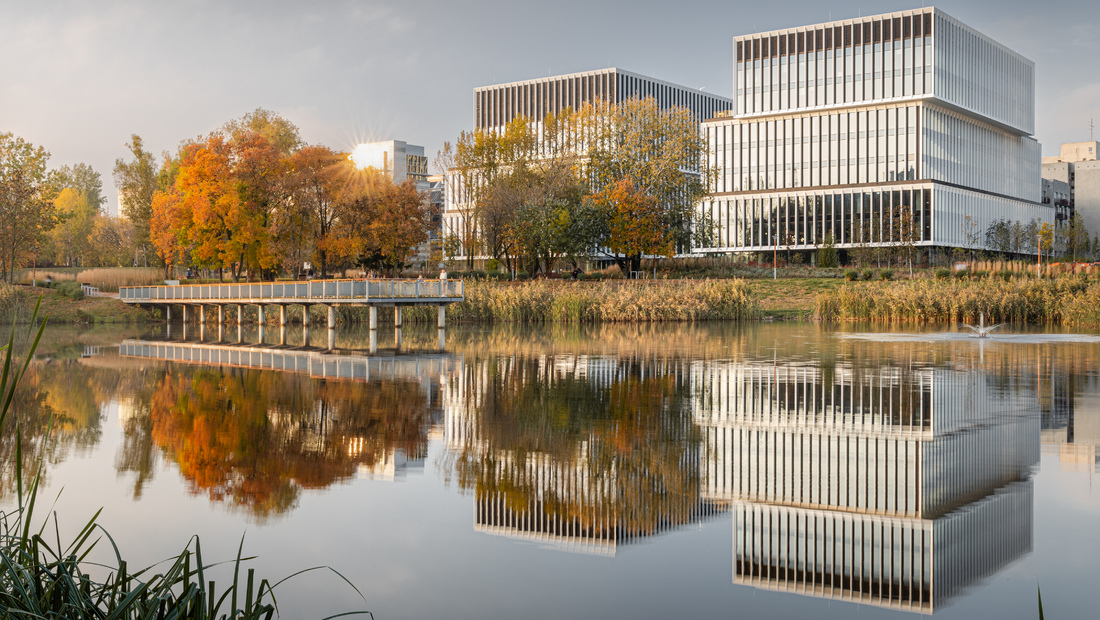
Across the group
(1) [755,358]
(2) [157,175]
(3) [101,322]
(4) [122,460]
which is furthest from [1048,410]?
(2) [157,175]

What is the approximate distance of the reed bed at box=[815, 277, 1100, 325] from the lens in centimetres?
3362

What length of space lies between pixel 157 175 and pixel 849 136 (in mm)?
58563

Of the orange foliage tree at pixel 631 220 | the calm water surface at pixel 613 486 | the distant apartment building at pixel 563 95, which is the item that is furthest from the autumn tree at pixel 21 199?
the distant apartment building at pixel 563 95

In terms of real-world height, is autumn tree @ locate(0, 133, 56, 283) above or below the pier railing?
above

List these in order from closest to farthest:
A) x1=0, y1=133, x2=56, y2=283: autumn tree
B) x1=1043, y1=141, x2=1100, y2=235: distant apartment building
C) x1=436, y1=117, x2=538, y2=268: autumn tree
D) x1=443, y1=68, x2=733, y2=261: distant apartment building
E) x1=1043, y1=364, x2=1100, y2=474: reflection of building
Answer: x1=1043, y1=364, x2=1100, y2=474: reflection of building
x1=0, y1=133, x2=56, y2=283: autumn tree
x1=436, y1=117, x2=538, y2=268: autumn tree
x1=443, y1=68, x2=733, y2=261: distant apartment building
x1=1043, y1=141, x2=1100, y2=235: distant apartment building

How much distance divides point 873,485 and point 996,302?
30408 millimetres

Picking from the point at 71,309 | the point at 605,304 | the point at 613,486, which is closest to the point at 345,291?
the point at 605,304

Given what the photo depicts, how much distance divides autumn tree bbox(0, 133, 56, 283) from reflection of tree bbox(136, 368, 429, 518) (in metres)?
39.2

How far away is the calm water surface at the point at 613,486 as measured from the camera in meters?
5.58

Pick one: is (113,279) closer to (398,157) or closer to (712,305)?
(712,305)

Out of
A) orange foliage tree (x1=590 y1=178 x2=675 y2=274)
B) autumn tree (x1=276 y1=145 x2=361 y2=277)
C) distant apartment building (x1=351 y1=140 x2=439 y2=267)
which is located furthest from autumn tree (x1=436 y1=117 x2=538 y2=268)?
distant apartment building (x1=351 y1=140 x2=439 y2=267)

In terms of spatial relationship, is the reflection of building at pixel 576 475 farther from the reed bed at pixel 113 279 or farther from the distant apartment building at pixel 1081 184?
the distant apartment building at pixel 1081 184

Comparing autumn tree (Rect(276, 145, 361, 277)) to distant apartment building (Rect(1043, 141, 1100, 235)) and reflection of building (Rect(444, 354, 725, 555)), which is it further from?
distant apartment building (Rect(1043, 141, 1100, 235))

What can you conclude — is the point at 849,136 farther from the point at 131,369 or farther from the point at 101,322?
the point at 131,369
